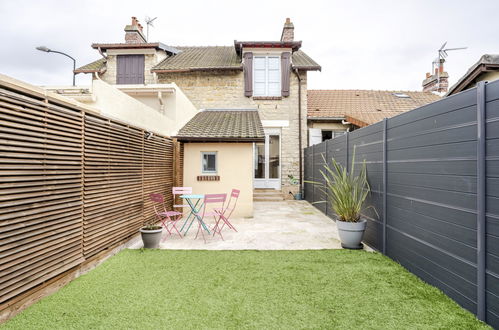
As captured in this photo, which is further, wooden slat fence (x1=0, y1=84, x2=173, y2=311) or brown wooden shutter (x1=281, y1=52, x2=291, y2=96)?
brown wooden shutter (x1=281, y1=52, x2=291, y2=96)

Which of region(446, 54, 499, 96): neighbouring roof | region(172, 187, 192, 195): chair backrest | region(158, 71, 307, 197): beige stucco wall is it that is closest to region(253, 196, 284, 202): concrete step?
region(158, 71, 307, 197): beige stucco wall

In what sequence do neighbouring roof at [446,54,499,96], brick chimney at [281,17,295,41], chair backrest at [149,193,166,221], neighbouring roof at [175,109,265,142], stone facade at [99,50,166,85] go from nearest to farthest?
neighbouring roof at [446,54,499,96] → chair backrest at [149,193,166,221] → neighbouring roof at [175,109,265,142] → stone facade at [99,50,166,85] → brick chimney at [281,17,295,41]

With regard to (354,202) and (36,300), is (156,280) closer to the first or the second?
(36,300)

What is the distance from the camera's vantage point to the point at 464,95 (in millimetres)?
2816

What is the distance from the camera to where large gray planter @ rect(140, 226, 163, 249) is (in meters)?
4.88

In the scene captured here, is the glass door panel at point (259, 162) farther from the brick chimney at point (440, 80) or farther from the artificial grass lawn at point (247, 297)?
the brick chimney at point (440, 80)

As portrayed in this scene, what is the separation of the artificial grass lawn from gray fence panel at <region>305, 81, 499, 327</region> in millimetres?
251

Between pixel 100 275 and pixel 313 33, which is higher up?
pixel 313 33

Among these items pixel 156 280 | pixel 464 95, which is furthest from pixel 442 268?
pixel 156 280

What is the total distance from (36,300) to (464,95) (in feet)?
17.1

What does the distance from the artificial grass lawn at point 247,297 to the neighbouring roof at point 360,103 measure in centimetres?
912

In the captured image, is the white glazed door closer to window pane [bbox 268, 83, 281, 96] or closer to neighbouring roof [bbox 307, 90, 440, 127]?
window pane [bbox 268, 83, 281, 96]

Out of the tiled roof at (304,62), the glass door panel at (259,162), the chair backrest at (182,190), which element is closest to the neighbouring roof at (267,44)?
the tiled roof at (304,62)

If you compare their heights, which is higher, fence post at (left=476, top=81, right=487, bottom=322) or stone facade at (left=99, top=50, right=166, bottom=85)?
stone facade at (left=99, top=50, right=166, bottom=85)
